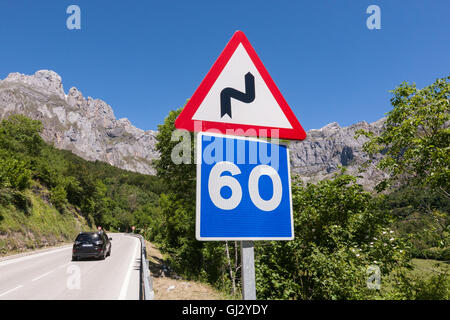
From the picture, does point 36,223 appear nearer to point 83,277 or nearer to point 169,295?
point 83,277

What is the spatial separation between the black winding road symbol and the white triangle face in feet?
0.07

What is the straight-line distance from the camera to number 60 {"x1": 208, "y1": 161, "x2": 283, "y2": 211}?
1607 mm

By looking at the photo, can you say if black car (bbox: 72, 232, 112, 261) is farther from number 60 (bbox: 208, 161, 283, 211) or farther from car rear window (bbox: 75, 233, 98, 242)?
number 60 (bbox: 208, 161, 283, 211)

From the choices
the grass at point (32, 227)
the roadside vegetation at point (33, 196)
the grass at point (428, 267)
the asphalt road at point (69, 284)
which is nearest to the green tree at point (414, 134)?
the grass at point (428, 267)

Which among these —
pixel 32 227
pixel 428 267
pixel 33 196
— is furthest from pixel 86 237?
pixel 33 196

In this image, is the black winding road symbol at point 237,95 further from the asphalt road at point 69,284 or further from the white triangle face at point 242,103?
the asphalt road at point 69,284

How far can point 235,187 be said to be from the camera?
5.44 feet

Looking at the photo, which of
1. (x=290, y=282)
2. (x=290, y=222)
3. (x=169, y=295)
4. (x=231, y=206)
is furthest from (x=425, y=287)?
(x=169, y=295)

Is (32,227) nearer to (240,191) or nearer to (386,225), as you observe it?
(386,225)

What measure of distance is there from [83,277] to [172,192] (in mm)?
8413

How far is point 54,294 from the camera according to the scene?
8508 millimetres

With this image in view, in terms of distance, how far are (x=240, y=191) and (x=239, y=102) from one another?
0.65 meters

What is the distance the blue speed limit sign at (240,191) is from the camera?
1.58m

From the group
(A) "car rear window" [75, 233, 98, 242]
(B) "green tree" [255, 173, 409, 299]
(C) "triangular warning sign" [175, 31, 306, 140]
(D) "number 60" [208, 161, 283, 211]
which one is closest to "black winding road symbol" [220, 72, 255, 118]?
(C) "triangular warning sign" [175, 31, 306, 140]
